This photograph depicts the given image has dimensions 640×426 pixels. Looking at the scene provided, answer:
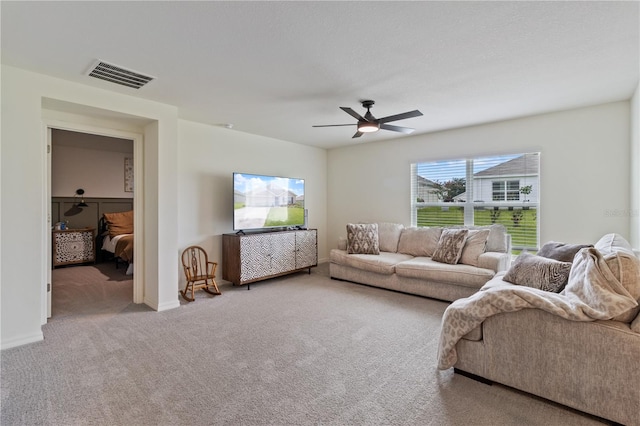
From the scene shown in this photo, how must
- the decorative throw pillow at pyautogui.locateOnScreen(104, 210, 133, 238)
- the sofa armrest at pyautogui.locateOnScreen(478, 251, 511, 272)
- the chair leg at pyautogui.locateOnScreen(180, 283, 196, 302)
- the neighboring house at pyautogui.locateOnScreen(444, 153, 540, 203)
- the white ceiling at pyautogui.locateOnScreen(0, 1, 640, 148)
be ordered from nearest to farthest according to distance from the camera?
the white ceiling at pyautogui.locateOnScreen(0, 1, 640, 148)
the sofa armrest at pyautogui.locateOnScreen(478, 251, 511, 272)
the chair leg at pyautogui.locateOnScreen(180, 283, 196, 302)
the neighboring house at pyautogui.locateOnScreen(444, 153, 540, 203)
the decorative throw pillow at pyautogui.locateOnScreen(104, 210, 133, 238)

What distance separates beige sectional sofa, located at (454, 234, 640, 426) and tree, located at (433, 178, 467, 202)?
3.10 metres

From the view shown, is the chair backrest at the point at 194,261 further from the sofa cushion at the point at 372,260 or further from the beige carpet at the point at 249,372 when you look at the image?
the sofa cushion at the point at 372,260

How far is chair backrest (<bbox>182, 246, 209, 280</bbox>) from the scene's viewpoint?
165 inches

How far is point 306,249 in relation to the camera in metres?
5.32

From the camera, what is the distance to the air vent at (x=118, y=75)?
8.78 ft

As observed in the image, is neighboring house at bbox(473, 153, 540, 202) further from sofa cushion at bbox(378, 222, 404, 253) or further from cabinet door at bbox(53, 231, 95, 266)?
cabinet door at bbox(53, 231, 95, 266)

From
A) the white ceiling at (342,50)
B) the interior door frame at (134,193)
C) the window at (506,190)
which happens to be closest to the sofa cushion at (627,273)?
the white ceiling at (342,50)

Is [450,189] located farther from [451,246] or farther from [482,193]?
[451,246]

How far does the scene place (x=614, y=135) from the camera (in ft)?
12.0

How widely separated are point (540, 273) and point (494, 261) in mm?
1283

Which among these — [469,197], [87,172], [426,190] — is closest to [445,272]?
[469,197]

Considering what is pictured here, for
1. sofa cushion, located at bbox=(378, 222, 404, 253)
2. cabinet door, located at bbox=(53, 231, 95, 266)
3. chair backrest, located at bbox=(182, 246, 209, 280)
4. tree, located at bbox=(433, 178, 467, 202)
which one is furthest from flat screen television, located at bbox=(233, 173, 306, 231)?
cabinet door, located at bbox=(53, 231, 95, 266)

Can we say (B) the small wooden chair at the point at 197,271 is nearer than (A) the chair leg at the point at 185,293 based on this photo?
No

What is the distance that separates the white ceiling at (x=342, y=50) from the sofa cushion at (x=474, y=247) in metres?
1.67
